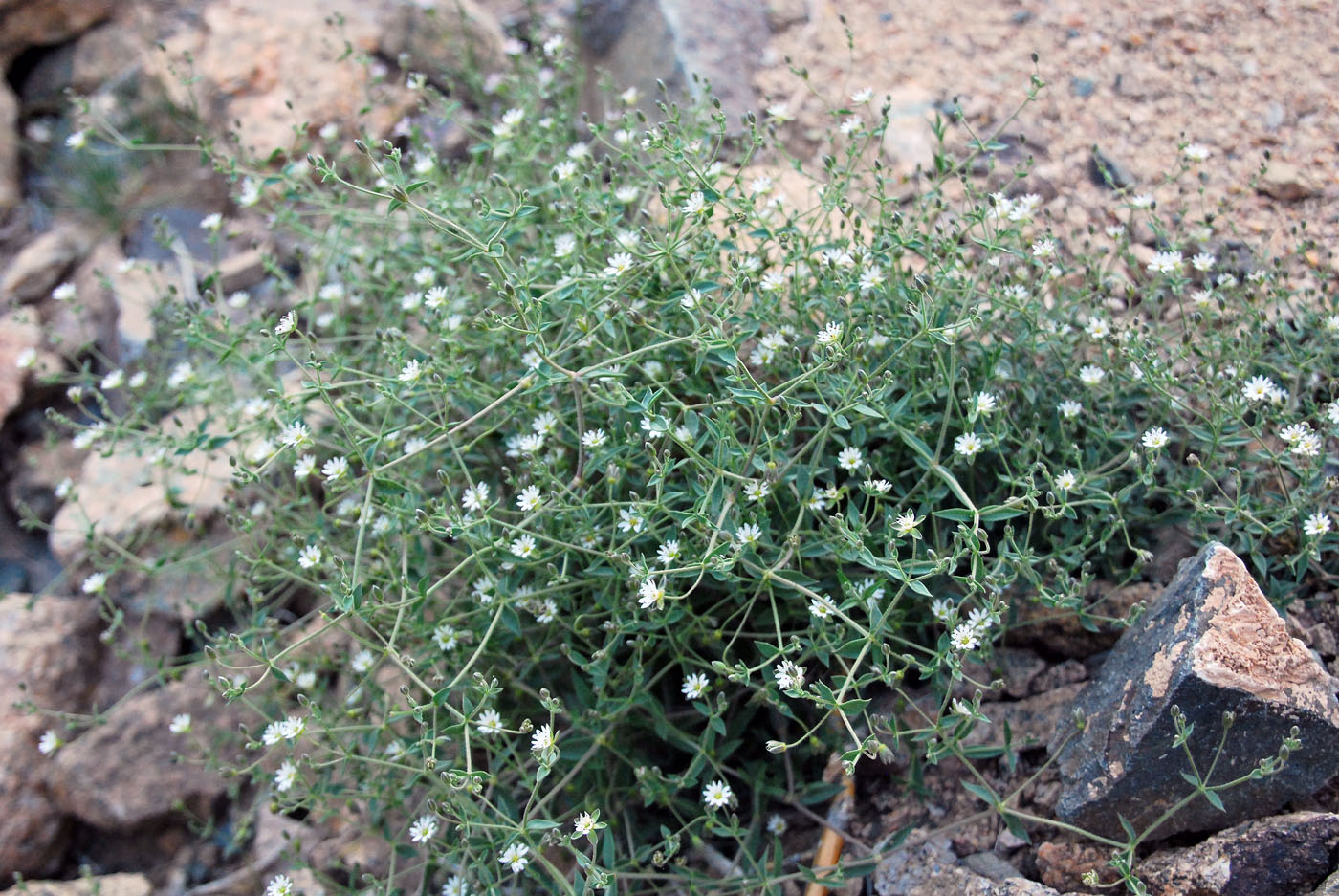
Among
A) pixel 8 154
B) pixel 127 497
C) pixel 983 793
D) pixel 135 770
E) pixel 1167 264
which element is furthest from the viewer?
pixel 8 154

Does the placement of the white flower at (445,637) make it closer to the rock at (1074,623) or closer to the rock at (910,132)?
the rock at (1074,623)

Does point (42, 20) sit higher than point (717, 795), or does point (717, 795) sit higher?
point (42, 20)

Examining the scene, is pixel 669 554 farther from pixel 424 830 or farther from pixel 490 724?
pixel 424 830

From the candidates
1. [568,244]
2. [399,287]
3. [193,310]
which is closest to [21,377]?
[193,310]

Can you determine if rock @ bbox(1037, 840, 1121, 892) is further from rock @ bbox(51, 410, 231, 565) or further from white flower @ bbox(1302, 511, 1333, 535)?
rock @ bbox(51, 410, 231, 565)

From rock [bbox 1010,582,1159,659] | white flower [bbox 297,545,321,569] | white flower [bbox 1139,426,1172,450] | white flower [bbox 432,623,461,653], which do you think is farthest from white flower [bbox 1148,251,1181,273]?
white flower [bbox 297,545,321,569]

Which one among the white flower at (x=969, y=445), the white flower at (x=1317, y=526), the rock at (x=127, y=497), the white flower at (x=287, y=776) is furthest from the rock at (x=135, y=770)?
the white flower at (x=1317, y=526)

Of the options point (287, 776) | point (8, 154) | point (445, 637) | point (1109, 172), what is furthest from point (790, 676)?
point (8, 154)
